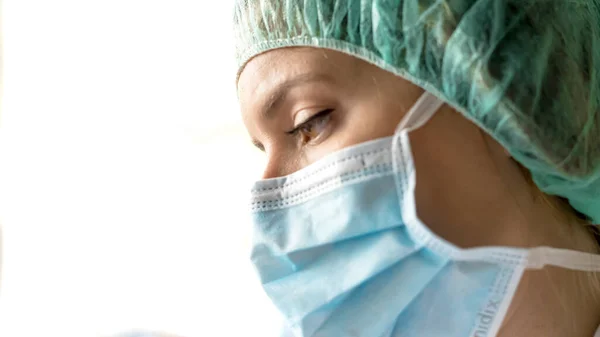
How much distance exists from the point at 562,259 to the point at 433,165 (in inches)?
10.3

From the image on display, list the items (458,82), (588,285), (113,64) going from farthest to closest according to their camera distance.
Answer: (113,64), (588,285), (458,82)

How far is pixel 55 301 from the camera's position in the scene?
5.70 feet

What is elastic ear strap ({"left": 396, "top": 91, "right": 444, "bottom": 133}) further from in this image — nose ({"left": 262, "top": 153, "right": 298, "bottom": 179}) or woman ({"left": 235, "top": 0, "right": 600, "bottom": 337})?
nose ({"left": 262, "top": 153, "right": 298, "bottom": 179})

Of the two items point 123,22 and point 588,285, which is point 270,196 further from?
point 123,22

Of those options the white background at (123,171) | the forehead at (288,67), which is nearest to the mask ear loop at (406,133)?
the forehead at (288,67)

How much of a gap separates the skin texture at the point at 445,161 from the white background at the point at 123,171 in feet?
2.85

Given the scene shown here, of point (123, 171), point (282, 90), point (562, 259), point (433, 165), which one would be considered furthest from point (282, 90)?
point (123, 171)

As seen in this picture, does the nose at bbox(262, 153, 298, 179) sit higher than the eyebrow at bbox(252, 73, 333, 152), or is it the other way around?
the eyebrow at bbox(252, 73, 333, 152)

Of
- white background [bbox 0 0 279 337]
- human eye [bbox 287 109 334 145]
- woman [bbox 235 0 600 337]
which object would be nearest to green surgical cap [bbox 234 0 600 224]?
woman [bbox 235 0 600 337]

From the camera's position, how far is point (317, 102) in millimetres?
792

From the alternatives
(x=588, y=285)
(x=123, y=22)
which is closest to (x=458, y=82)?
(x=588, y=285)

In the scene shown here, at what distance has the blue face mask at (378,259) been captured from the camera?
0.74m

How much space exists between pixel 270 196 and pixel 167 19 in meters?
1.10

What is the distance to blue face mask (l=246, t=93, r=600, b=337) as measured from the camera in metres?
0.74
